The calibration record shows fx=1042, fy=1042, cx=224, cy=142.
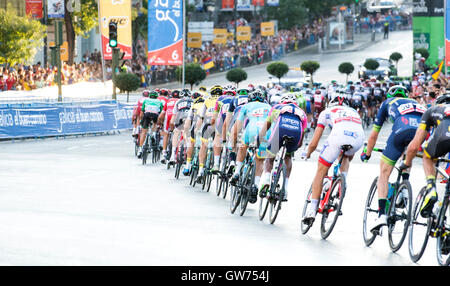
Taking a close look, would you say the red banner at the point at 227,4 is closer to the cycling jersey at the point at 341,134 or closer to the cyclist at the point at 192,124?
the cyclist at the point at 192,124

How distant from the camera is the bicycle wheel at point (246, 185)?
46.0 feet

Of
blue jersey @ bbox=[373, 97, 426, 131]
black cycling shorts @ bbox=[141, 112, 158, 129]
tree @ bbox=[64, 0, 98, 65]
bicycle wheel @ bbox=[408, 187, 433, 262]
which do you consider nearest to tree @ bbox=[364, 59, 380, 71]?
tree @ bbox=[64, 0, 98, 65]

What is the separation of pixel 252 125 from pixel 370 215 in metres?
3.26

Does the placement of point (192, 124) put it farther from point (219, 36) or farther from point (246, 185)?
point (219, 36)

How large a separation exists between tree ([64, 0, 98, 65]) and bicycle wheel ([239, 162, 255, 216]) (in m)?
43.5

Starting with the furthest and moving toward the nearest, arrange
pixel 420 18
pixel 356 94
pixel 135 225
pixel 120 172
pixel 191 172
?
1. pixel 420 18
2. pixel 356 94
3. pixel 120 172
4. pixel 191 172
5. pixel 135 225

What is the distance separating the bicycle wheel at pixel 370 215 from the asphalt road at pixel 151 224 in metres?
0.11

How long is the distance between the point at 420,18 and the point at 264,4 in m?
34.3

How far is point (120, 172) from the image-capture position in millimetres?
21516

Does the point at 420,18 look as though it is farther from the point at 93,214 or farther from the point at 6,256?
the point at 6,256

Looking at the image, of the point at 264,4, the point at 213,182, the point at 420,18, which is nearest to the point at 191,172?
the point at 213,182

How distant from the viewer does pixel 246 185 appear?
1424 cm

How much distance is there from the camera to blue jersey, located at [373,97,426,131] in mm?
11242

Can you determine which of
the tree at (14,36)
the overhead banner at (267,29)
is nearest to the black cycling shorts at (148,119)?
the tree at (14,36)
